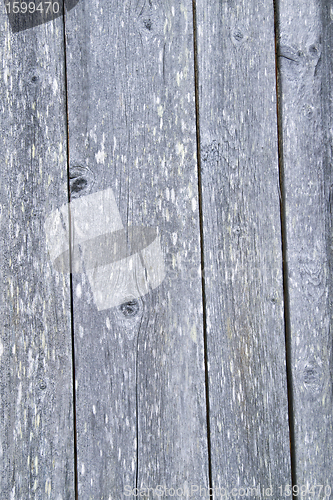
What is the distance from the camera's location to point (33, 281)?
0.76m

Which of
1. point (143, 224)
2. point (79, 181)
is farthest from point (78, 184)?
point (143, 224)

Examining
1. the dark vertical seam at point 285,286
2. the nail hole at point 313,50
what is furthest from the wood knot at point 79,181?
the nail hole at point 313,50

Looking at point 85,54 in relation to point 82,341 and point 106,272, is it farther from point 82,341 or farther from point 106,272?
point 82,341

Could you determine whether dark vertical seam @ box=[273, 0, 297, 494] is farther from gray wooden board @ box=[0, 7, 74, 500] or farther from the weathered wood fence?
gray wooden board @ box=[0, 7, 74, 500]

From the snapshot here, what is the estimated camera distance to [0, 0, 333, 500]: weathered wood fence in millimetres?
756

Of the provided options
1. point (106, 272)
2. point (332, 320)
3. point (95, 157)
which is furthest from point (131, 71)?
point (332, 320)

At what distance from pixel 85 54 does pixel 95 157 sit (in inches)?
8.1

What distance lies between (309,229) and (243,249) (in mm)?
145

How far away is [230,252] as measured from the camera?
77 cm

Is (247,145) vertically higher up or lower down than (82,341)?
higher up

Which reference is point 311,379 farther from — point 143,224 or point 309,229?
point 143,224

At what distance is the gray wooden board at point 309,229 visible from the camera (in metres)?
0.77

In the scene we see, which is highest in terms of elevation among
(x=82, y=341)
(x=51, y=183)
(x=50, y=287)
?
(x=51, y=183)

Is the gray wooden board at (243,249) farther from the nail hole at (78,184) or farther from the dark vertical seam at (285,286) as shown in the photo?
the nail hole at (78,184)
